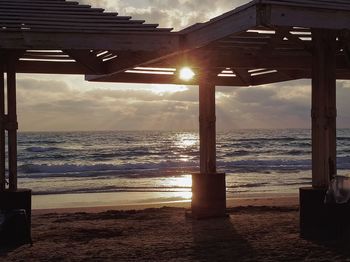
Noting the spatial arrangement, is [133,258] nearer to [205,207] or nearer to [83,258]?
[83,258]

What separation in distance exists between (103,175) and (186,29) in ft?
78.2

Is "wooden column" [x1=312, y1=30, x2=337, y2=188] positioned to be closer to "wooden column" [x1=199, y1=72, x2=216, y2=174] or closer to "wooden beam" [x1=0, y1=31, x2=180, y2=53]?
"wooden beam" [x1=0, y1=31, x2=180, y2=53]

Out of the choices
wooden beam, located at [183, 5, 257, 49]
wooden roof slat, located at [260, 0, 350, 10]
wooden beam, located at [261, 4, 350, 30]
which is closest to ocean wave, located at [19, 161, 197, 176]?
wooden beam, located at [183, 5, 257, 49]

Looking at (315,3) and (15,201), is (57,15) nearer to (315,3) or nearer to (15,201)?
(15,201)

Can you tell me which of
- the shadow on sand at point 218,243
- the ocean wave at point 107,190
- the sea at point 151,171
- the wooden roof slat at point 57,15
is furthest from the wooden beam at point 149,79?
the ocean wave at point 107,190

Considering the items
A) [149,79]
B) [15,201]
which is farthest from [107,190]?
[15,201]

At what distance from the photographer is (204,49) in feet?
24.0

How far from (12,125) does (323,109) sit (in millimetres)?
3926

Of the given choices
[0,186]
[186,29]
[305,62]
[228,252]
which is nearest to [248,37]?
[186,29]

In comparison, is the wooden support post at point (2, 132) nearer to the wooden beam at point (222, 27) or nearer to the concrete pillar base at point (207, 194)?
the wooden beam at point (222, 27)

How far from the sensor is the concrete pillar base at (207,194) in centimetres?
955

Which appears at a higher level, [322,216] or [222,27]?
[222,27]

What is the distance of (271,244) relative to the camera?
736 centimetres

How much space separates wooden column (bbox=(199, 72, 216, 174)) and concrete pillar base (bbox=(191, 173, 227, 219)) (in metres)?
0.23
